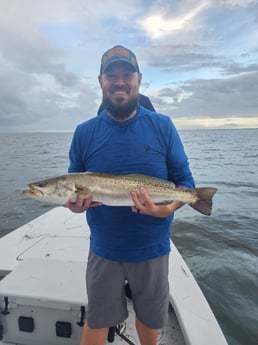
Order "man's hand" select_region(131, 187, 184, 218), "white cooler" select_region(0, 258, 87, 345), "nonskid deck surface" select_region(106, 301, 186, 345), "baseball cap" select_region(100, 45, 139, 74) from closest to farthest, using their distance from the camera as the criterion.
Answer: "man's hand" select_region(131, 187, 184, 218) < "baseball cap" select_region(100, 45, 139, 74) < "white cooler" select_region(0, 258, 87, 345) < "nonskid deck surface" select_region(106, 301, 186, 345)

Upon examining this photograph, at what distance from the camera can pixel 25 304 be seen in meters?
3.34

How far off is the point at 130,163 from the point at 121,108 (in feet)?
1.74

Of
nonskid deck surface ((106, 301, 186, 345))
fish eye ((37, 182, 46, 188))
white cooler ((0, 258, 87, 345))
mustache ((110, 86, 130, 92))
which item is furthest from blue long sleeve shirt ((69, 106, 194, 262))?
nonskid deck surface ((106, 301, 186, 345))

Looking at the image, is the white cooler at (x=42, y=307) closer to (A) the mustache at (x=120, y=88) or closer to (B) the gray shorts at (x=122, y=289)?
(B) the gray shorts at (x=122, y=289)

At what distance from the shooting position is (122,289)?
2918 millimetres

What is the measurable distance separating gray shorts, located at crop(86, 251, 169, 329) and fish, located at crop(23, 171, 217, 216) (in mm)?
590

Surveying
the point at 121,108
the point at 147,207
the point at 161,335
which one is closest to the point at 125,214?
the point at 147,207

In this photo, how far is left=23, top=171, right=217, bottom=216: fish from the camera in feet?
9.14

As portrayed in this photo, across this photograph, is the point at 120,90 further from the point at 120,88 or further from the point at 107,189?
the point at 107,189

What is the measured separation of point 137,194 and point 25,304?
6.07 feet

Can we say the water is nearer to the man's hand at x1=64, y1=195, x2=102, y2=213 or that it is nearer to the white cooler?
the man's hand at x1=64, y1=195, x2=102, y2=213

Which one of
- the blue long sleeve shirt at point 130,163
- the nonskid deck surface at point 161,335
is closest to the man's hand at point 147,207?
the blue long sleeve shirt at point 130,163

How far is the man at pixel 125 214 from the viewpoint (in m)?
2.79

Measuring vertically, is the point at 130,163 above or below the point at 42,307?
above
